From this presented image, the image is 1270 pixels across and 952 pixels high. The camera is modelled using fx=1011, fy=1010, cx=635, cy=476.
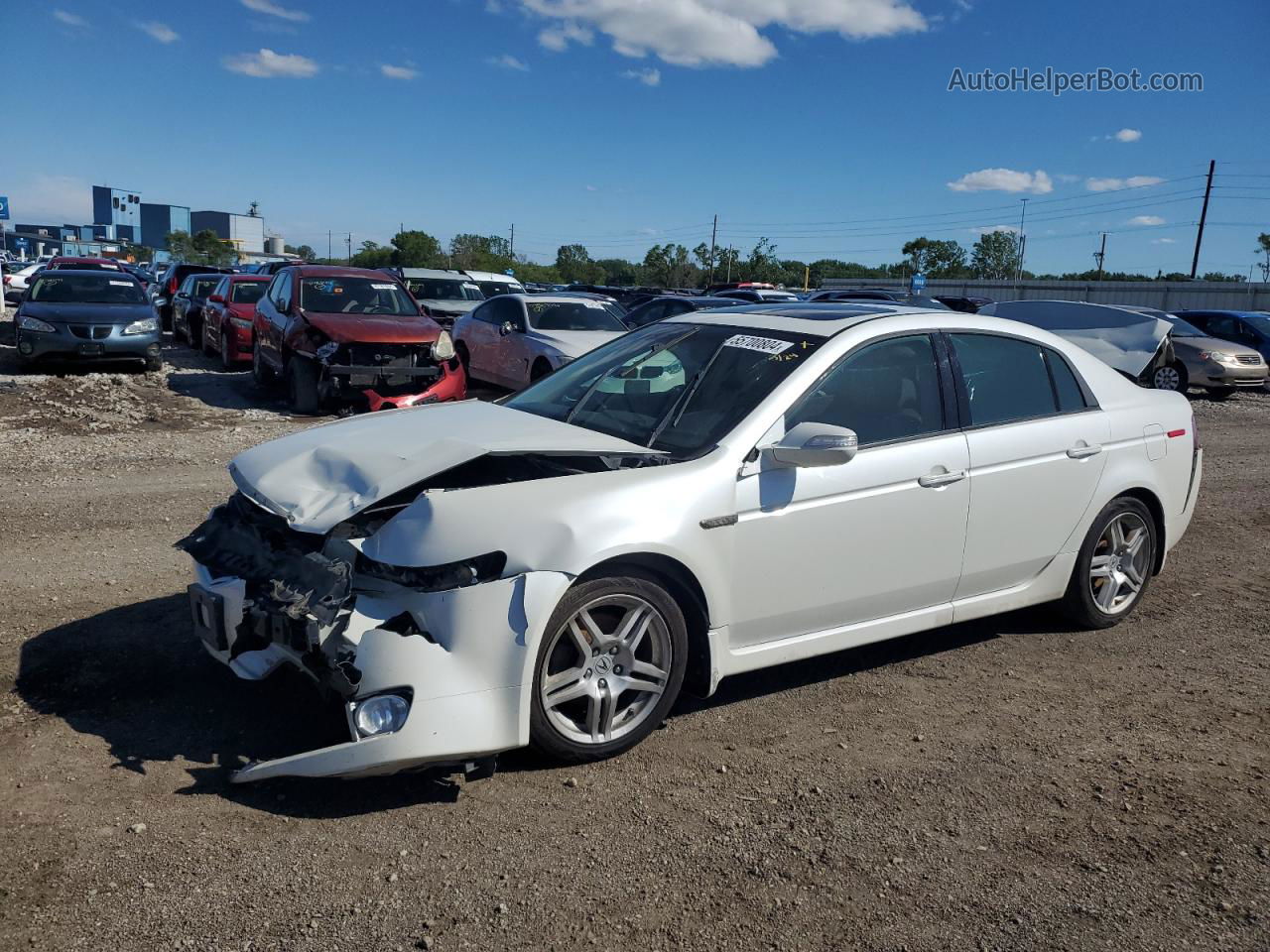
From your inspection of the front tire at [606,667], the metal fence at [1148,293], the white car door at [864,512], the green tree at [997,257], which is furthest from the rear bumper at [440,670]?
the green tree at [997,257]

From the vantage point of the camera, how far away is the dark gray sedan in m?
14.3

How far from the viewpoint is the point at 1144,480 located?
534 cm

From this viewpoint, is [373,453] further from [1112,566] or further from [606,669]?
[1112,566]

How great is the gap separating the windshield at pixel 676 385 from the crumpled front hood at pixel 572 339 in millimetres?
8026

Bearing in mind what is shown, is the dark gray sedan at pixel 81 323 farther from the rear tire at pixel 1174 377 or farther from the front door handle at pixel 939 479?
the rear tire at pixel 1174 377

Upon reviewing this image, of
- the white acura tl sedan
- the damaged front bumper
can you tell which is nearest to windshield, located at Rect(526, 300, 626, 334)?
the white acura tl sedan

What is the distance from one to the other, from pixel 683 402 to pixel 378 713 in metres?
1.88

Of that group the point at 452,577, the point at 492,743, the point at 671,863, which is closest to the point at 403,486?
the point at 452,577

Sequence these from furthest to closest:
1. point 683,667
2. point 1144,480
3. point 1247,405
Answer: point 1247,405, point 1144,480, point 683,667

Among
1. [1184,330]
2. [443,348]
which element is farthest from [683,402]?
[1184,330]

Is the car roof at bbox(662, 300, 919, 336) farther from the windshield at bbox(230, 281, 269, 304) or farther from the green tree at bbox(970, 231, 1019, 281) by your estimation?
the green tree at bbox(970, 231, 1019, 281)

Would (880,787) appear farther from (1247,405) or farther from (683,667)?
(1247,405)

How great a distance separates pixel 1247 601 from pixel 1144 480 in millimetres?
1426

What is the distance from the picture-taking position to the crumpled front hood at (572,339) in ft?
43.2
